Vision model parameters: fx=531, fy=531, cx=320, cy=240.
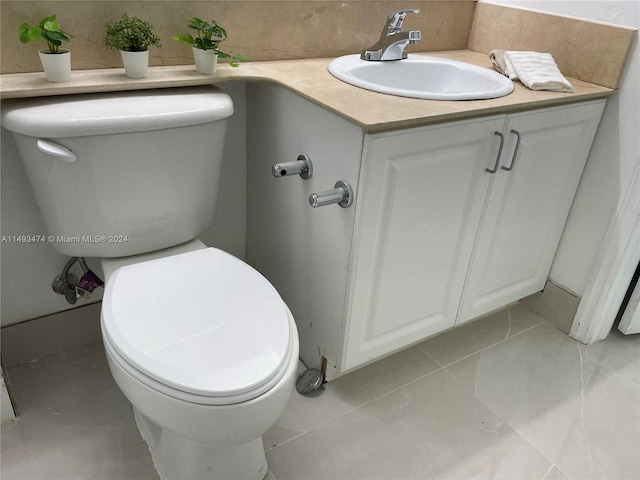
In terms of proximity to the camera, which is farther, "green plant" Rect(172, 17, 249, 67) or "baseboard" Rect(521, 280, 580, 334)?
"baseboard" Rect(521, 280, 580, 334)

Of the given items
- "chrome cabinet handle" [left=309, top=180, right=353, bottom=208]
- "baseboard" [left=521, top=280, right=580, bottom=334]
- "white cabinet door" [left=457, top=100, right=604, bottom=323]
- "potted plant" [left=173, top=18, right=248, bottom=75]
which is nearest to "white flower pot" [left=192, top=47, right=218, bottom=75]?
"potted plant" [left=173, top=18, right=248, bottom=75]

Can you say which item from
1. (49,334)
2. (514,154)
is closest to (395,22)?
(514,154)

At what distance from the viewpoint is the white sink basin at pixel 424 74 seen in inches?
54.3

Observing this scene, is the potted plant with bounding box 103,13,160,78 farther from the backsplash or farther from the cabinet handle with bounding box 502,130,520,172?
the cabinet handle with bounding box 502,130,520,172

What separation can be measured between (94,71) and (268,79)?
40 cm

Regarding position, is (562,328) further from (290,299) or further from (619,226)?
(290,299)

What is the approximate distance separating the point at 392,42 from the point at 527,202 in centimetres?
56

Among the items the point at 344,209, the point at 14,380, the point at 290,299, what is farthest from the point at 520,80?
the point at 14,380

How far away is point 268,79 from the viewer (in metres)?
1.27

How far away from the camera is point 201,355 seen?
36.1 inches

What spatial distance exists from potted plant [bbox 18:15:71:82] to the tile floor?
0.79 meters

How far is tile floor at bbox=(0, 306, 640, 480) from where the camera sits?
4.05 feet

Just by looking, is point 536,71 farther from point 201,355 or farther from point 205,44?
point 201,355

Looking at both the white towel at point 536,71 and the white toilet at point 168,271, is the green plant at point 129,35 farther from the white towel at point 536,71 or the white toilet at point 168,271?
the white towel at point 536,71
